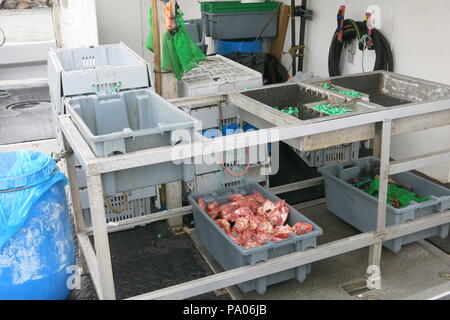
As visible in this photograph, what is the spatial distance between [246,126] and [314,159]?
0.94m

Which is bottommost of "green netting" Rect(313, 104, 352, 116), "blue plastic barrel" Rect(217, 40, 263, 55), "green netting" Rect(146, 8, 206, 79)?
"green netting" Rect(313, 104, 352, 116)

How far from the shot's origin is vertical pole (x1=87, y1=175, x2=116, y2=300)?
1811mm

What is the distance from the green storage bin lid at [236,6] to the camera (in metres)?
4.66

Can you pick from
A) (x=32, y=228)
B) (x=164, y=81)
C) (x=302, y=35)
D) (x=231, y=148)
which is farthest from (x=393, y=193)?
(x=302, y=35)

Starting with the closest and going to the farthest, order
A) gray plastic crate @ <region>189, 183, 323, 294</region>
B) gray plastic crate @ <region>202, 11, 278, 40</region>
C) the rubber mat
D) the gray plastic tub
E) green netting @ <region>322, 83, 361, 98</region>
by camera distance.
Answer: gray plastic crate @ <region>189, 183, 323, 294</region>
green netting @ <region>322, 83, 361, 98</region>
the rubber mat
the gray plastic tub
gray plastic crate @ <region>202, 11, 278, 40</region>

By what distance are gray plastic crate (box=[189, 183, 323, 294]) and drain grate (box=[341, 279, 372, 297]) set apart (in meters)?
0.24

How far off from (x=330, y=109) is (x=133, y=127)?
38.1 inches

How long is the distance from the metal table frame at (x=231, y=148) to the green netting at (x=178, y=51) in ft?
1.28

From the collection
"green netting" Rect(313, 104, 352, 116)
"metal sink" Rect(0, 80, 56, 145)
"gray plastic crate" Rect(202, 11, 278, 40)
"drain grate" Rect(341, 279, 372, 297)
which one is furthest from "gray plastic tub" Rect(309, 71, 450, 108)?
"gray plastic crate" Rect(202, 11, 278, 40)

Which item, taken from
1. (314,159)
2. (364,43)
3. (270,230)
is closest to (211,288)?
(270,230)

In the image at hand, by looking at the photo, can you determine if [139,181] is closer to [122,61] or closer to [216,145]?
[216,145]

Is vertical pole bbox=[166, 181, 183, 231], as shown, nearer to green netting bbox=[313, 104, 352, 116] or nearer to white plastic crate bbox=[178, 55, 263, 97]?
white plastic crate bbox=[178, 55, 263, 97]

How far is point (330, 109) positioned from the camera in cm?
237

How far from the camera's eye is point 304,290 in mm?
2541
